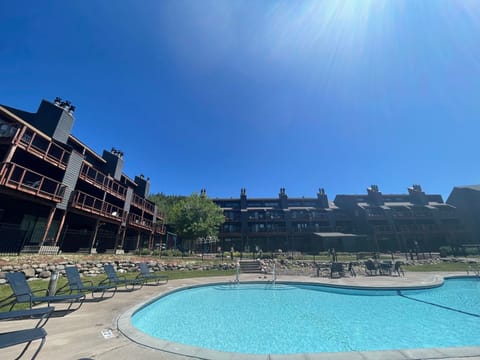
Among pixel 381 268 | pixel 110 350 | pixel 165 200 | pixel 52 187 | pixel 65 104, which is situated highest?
pixel 65 104

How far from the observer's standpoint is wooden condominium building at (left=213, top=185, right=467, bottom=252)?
35656 mm

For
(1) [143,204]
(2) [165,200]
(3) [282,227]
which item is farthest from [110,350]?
(2) [165,200]

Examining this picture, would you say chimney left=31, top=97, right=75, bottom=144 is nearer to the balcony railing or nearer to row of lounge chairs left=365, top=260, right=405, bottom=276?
the balcony railing

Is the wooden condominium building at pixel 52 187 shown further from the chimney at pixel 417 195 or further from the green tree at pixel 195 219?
the chimney at pixel 417 195

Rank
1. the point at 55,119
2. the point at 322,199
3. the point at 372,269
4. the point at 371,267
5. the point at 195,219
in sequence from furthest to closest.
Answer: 1. the point at 322,199
2. the point at 195,219
3. the point at 55,119
4. the point at 372,269
5. the point at 371,267

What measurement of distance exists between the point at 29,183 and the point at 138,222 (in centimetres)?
1337

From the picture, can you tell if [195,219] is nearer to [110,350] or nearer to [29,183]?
[29,183]

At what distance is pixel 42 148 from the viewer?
15.5 m

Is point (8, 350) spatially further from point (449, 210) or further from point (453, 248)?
point (449, 210)

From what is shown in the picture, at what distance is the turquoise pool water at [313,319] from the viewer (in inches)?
200

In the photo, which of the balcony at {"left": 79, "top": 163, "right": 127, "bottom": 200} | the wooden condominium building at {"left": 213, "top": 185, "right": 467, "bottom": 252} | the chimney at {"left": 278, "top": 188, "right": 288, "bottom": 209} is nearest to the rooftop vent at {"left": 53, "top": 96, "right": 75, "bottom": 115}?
the balcony at {"left": 79, "top": 163, "right": 127, "bottom": 200}

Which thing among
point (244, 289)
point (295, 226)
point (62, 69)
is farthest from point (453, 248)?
point (62, 69)

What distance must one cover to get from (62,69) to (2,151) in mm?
7286

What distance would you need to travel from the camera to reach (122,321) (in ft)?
16.1
